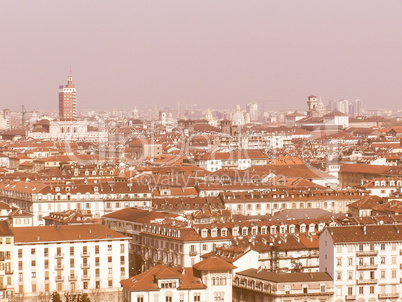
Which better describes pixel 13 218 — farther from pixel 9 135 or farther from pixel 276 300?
pixel 9 135

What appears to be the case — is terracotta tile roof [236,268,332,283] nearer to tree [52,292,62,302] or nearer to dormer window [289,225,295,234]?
tree [52,292,62,302]

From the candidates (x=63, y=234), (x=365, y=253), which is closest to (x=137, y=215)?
(x=63, y=234)

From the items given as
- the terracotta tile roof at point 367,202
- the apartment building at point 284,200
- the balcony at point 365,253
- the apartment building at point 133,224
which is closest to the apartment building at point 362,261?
the balcony at point 365,253

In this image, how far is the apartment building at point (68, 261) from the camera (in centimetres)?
4144

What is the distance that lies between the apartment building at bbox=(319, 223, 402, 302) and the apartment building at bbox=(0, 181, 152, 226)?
19971 millimetres

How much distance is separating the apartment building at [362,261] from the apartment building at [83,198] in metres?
20.0

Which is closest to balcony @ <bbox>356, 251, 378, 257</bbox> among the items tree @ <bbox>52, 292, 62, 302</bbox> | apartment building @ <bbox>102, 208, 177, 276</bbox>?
tree @ <bbox>52, 292, 62, 302</bbox>

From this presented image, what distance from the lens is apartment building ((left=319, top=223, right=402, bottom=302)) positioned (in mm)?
38125

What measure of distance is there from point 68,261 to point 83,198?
1661 cm

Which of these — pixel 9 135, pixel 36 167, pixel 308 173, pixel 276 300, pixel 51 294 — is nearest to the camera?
pixel 276 300

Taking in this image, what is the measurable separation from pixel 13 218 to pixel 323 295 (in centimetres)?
1880

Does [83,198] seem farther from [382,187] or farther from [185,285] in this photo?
[185,285]

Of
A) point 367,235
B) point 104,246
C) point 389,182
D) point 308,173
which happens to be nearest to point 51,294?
point 104,246

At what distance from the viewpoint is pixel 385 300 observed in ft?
127
